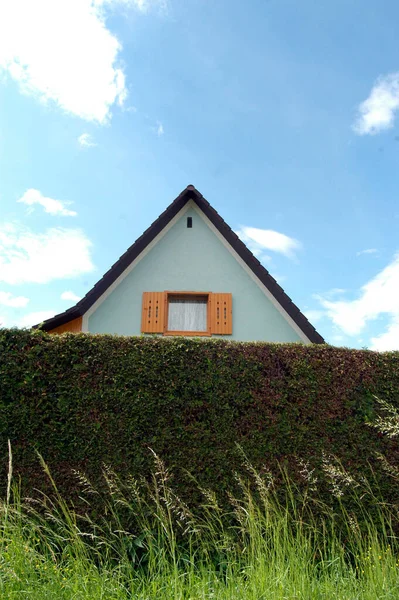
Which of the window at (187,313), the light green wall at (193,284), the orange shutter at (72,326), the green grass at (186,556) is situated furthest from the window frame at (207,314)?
the green grass at (186,556)

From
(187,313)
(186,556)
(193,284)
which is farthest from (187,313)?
(186,556)

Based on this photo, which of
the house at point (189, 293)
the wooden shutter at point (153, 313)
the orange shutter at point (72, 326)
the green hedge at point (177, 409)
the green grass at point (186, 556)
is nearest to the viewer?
the green grass at point (186, 556)

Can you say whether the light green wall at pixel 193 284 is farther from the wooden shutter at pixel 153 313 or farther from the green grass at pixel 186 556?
the green grass at pixel 186 556

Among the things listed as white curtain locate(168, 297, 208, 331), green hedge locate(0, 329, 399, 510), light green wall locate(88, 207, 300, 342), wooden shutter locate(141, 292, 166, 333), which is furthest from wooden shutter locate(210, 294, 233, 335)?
green hedge locate(0, 329, 399, 510)

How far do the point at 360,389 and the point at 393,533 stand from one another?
1360 mm

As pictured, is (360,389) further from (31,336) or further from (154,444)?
(31,336)

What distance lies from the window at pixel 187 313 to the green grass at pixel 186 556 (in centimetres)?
558

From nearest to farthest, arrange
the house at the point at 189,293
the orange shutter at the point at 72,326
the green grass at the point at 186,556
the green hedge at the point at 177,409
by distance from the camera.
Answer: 1. the green grass at the point at 186,556
2. the green hedge at the point at 177,409
3. the house at the point at 189,293
4. the orange shutter at the point at 72,326

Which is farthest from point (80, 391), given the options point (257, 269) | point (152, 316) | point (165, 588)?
point (257, 269)

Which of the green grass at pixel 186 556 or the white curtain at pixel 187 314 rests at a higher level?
the white curtain at pixel 187 314

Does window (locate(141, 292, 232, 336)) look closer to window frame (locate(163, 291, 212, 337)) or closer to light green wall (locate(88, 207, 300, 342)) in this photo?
window frame (locate(163, 291, 212, 337))

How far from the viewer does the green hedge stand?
13.9ft

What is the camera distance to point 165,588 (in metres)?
3.19

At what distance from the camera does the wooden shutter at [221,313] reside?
9.76 meters
